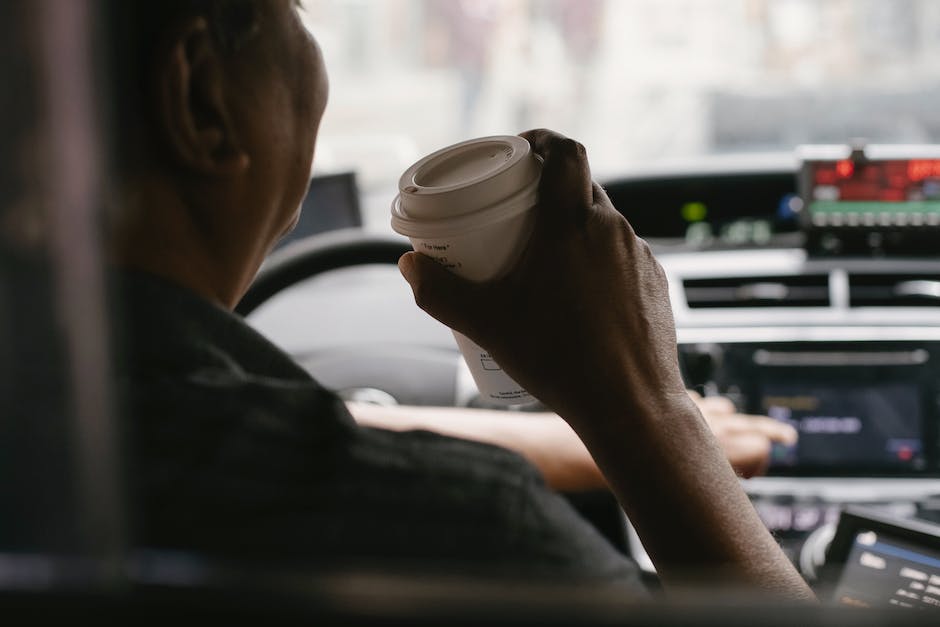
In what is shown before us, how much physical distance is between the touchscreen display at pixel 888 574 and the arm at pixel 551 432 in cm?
19

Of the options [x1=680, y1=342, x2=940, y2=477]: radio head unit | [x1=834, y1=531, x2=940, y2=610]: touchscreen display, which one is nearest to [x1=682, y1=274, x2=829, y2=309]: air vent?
[x1=680, y1=342, x2=940, y2=477]: radio head unit

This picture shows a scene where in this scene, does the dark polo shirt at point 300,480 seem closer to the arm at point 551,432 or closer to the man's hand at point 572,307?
the man's hand at point 572,307

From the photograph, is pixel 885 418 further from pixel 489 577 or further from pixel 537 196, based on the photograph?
pixel 489 577

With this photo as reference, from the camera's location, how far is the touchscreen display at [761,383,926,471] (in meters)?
1.49

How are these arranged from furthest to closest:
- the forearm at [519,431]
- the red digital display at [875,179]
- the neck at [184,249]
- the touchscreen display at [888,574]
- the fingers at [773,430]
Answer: the red digital display at [875,179], the fingers at [773,430], the forearm at [519,431], the touchscreen display at [888,574], the neck at [184,249]

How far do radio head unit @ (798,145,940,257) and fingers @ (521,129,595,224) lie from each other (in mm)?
948

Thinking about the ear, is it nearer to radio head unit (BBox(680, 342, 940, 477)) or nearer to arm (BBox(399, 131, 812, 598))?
arm (BBox(399, 131, 812, 598))

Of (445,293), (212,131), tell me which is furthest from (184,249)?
(445,293)

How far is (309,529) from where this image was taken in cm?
66

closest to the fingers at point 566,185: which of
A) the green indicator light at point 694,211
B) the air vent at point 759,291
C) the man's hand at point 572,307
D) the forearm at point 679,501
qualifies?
the man's hand at point 572,307

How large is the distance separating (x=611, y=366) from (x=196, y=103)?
361mm

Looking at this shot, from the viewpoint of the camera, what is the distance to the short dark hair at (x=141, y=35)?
67cm

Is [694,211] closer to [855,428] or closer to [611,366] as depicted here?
[855,428]

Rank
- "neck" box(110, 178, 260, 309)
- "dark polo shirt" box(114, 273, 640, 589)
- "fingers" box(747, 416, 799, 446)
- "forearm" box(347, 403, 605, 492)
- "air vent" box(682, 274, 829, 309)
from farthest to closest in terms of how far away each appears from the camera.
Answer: "air vent" box(682, 274, 829, 309) → "fingers" box(747, 416, 799, 446) → "forearm" box(347, 403, 605, 492) → "neck" box(110, 178, 260, 309) → "dark polo shirt" box(114, 273, 640, 589)
